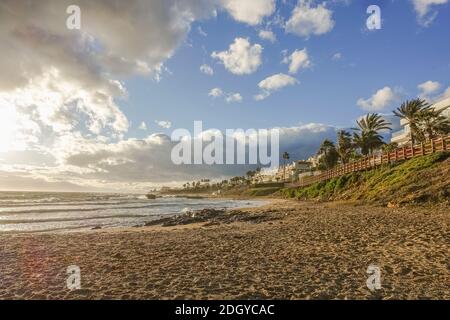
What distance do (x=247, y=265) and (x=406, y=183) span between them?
20.6m

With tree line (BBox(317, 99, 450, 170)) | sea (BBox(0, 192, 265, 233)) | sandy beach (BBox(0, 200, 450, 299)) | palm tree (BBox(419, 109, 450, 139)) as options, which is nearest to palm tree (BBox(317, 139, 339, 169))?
tree line (BBox(317, 99, 450, 170))

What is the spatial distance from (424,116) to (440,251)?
1542 inches

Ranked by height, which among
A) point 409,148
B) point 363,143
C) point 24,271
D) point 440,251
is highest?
point 363,143

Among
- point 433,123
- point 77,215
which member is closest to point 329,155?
point 433,123

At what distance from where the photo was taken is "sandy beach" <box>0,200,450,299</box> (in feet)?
21.5

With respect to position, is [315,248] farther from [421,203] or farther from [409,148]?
[409,148]

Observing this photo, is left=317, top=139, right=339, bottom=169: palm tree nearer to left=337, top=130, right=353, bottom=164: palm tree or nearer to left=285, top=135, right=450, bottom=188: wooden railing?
left=337, top=130, right=353, bottom=164: palm tree

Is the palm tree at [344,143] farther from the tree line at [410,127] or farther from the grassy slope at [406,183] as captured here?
the grassy slope at [406,183]

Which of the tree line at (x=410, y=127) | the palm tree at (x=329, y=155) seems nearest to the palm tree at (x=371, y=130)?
the tree line at (x=410, y=127)

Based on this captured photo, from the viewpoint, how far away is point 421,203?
19625 mm

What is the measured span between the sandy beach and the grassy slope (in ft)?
22.7

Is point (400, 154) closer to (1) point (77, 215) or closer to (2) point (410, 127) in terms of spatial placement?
(2) point (410, 127)

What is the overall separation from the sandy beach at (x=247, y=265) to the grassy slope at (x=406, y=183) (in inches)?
273

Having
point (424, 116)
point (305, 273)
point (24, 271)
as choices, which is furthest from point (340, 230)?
point (424, 116)
